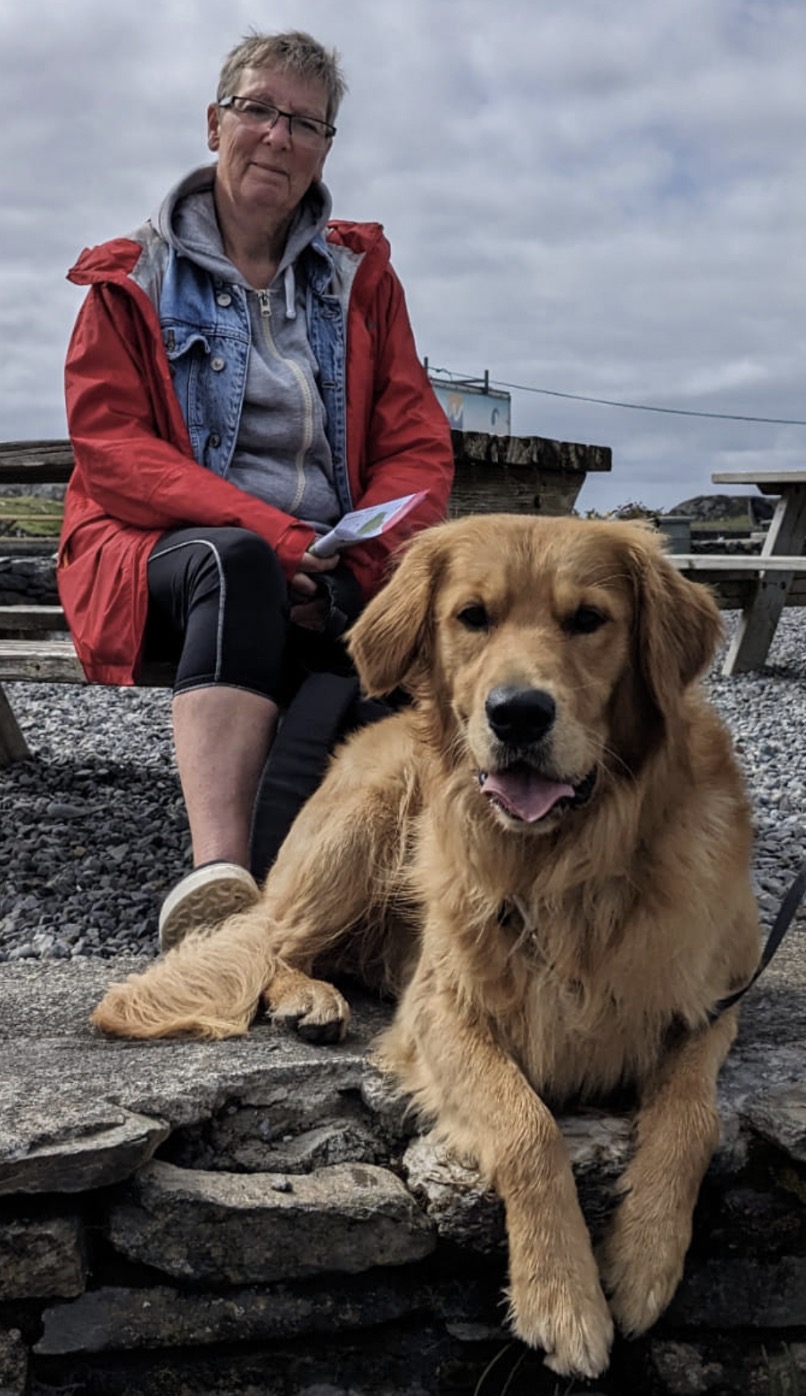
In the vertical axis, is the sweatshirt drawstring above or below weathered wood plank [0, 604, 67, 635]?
above

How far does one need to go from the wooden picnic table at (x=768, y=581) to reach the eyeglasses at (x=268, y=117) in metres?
5.88

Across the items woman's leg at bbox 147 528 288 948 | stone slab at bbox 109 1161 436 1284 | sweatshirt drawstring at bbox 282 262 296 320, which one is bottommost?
stone slab at bbox 109 1161 436 1284

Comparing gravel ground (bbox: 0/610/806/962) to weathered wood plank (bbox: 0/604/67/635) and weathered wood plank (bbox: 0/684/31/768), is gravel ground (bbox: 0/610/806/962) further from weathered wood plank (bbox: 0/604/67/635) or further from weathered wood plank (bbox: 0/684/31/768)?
weathered wood plank (bbox: 0/604/67/635)

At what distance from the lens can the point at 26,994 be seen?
296 centimetres

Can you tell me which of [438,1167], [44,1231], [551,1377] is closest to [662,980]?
[438,1167]

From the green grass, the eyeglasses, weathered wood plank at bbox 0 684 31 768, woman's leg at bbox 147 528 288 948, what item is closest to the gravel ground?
weathered wood plank at bbox 0 684 31 768

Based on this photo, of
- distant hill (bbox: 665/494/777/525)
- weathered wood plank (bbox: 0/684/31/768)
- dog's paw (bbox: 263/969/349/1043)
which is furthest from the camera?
distant hill (bbox: 665/494/777/525)

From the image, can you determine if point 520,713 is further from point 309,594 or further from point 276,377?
point 276,377

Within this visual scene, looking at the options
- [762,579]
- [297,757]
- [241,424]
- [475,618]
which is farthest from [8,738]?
[762,579]

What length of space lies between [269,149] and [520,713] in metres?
2.23

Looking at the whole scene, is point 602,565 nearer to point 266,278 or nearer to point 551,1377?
point 551,1377

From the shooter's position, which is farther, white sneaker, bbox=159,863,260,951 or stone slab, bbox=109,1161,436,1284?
white sneaker, bbox=159,863,260,951

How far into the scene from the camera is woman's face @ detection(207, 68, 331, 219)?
356cm

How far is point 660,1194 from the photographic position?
205 centimetres
